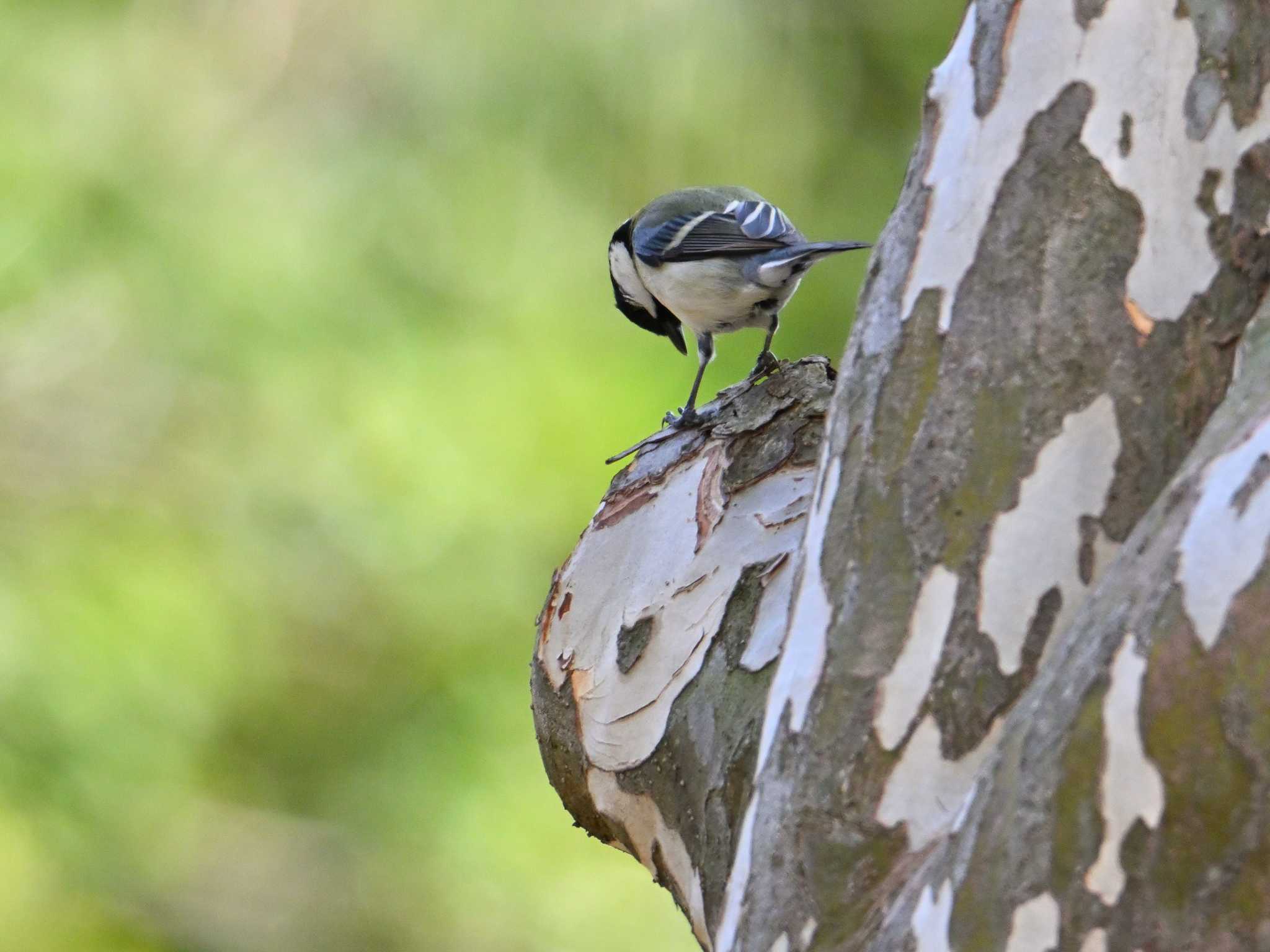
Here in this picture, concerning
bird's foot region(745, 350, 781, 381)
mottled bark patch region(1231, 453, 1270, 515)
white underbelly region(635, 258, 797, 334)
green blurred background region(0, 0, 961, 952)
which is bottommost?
mottled bark patch region(1231, 453, 1270, 515)

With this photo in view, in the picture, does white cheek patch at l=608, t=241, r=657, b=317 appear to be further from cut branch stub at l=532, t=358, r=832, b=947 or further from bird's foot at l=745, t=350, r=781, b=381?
cut branch stub at l=532, t=358, r=832, b=947

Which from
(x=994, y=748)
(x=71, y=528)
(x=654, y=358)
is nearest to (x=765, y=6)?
(x=654, y=358)

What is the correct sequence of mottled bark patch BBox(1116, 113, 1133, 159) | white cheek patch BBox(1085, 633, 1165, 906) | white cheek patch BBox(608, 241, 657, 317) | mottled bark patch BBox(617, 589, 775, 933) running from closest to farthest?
1. white cheek patch BBox(1085, 633, 1165, 906)
2. mottled bark patch BBox(1116, 113, 1133, 159)
3. mottled bark patch BBox(617, 589, 775, 933)
4. white cheek patch BBox(608, 241, 657, 317)

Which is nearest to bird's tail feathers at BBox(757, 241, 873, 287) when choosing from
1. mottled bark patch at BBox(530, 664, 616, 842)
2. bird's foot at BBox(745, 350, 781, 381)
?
bird's foot at BBox(745, 350, 781, 381)

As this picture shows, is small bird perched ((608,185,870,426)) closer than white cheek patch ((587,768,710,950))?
No

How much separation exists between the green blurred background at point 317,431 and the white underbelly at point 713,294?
0.54 m

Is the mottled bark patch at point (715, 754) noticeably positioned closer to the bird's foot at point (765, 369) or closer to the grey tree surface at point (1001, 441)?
the grey tree surface at point (1001, 441)

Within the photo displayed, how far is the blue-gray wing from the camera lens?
2033mm

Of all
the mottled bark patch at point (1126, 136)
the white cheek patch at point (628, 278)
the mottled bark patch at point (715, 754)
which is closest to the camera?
the mottled bark patch at point (1126, 136)

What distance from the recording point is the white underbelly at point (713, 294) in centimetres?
207

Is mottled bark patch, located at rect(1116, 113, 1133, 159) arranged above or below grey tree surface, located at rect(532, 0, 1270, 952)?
above

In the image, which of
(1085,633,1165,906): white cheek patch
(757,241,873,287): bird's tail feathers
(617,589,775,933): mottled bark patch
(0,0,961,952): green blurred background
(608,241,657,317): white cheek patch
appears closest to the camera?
(1085,633,1165,906): white cheek patch

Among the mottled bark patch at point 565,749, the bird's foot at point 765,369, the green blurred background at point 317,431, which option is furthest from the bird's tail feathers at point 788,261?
the mottled bark patch at point 565,749

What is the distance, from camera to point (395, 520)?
2.91m
